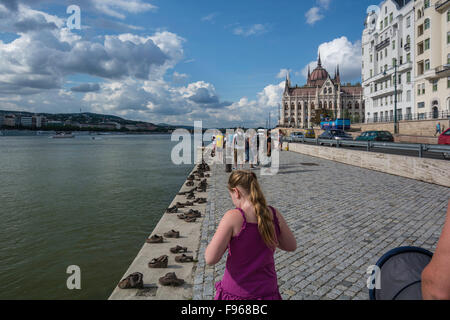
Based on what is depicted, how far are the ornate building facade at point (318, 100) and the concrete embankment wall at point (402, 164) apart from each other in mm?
134626

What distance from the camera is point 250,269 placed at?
2.16 metres

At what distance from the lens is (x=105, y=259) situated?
5703 millimetres

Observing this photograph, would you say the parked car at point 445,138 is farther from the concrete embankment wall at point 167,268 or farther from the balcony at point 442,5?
the balcony at point 442,5

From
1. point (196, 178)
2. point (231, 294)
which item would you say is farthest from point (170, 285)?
point (196, 178)

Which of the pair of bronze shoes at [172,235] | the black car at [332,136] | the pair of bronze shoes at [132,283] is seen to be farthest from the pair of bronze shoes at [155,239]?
the black car at [332,136]

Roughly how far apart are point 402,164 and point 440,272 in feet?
40.2

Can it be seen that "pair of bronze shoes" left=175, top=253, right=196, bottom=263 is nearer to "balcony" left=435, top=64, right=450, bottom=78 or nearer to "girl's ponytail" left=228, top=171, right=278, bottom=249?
"girl's ponytail" left=228, top=171, right=278, bottom=249

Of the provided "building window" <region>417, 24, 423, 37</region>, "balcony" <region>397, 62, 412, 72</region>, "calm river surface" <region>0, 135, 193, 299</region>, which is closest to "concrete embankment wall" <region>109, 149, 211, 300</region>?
"calm river surface" <region>0, 135, 193, 299</region>

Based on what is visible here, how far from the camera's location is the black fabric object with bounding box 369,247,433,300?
1.85 m

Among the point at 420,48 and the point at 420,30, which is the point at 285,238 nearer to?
the point at 420,48

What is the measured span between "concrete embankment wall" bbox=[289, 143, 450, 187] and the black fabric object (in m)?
9.65

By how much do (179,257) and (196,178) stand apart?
30.7 ft

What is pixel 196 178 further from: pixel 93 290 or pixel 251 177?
pixel 251 177
